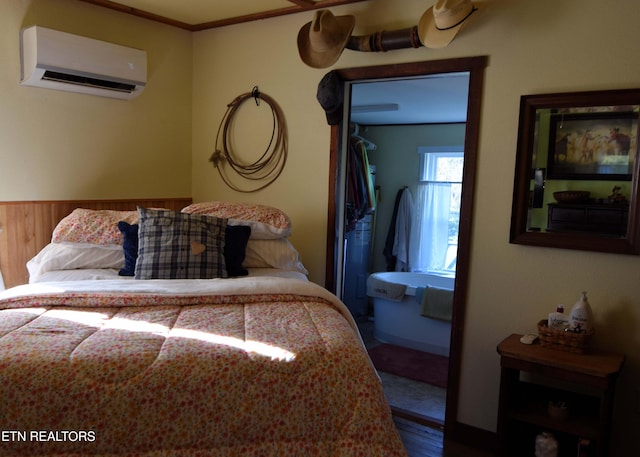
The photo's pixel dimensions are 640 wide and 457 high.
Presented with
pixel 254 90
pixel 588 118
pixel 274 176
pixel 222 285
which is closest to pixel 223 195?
pixel 274 176

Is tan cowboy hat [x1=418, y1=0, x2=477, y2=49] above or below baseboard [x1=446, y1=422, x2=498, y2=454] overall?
above

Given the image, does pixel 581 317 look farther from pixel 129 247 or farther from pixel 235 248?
pixel 129 247

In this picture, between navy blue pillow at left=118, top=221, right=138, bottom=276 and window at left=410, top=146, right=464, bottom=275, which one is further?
Result: window at left=410, top=146, right=464, bottom=275

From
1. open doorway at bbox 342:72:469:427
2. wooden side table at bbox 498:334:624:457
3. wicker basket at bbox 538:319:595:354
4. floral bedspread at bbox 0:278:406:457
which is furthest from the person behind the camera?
open doorway at bbox 342:72:469:427

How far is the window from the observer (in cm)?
537

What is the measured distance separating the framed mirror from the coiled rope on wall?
152cm

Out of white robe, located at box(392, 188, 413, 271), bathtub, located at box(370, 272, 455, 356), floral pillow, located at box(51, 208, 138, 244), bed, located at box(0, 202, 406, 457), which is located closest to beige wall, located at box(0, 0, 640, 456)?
floral pillow, located at box(51, 208, 138, 244)

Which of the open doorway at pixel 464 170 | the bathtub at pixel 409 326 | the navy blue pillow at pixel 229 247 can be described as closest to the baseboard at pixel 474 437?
the open doorway at pixel 464 170

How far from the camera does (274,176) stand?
3.28 metres

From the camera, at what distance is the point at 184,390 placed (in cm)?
140

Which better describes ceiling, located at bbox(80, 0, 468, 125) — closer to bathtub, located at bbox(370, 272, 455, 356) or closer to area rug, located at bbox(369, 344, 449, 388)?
bathtub, located at bbox(370, 272, 455, 356)

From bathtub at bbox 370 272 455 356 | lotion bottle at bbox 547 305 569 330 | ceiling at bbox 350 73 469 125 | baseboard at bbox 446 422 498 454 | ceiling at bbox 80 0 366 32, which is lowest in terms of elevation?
baseboard at bbox 446 422 498 454

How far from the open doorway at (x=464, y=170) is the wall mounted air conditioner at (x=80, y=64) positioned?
4.35 ft

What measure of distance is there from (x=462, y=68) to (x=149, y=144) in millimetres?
2150
